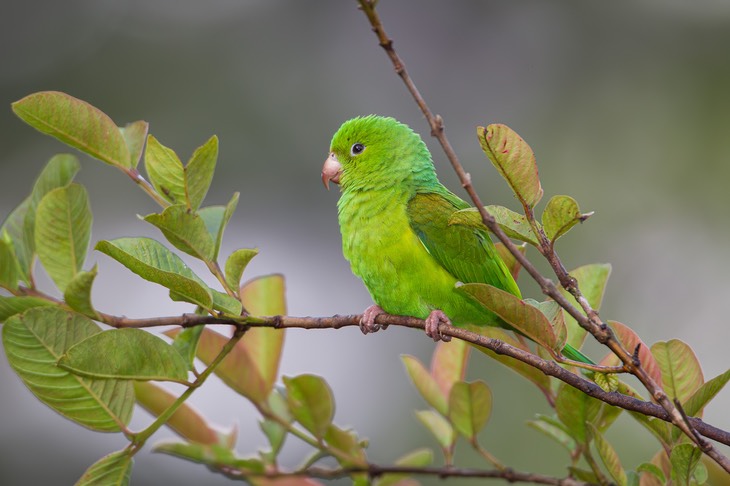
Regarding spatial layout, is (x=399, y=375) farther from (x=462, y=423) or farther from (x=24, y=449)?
(x=462, y=423)

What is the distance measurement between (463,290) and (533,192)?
21 cm

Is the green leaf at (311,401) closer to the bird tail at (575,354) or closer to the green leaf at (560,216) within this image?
the bird tail at (575,354)

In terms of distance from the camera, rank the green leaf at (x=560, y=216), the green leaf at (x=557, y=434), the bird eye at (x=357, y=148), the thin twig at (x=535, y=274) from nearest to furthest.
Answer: the thin twig at (x=535, y=274), the green leaf at (x=560, y=216), the green leaf at (x=557, y=434), the bird eye at (x=357, y=148)

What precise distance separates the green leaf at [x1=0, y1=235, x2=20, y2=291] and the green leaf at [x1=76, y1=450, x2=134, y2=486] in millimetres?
435

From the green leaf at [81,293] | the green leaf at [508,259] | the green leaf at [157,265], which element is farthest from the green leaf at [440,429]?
the green leaf at [81,293]

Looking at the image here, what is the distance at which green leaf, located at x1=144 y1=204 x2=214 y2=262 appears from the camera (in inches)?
56.4

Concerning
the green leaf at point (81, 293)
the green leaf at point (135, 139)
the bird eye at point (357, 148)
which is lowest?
the green leaf at point (81, 293)

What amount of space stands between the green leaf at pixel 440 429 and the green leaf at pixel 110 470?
2.57 feet

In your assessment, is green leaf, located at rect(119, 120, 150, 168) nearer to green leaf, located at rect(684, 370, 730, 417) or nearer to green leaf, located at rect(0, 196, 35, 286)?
green leaf, located at rect(0, 196, 35, 286)

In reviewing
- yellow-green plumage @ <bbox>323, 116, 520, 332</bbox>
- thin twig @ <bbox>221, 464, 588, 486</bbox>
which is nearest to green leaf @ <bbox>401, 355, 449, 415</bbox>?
thin twig @ <bbox>221, 464, 588, 486</bbox>

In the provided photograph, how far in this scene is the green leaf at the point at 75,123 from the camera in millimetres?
1462

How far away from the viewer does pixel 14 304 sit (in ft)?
4.87

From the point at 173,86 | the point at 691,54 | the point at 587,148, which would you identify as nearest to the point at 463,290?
the point at 587,148

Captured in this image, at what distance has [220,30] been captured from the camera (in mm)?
7902
